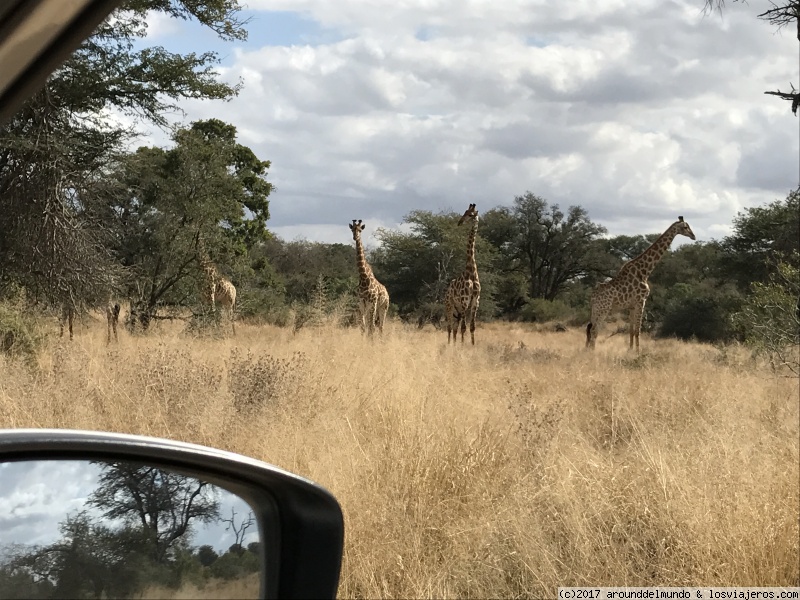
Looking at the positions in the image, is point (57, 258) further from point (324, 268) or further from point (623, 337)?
point (324, 268)

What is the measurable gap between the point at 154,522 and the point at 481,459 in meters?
2.89

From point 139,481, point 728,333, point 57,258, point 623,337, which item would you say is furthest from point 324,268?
point 139,481

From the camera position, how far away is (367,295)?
11781 millimetres

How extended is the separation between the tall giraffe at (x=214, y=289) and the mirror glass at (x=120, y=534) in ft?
30.7

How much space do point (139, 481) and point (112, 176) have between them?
689 centimetres

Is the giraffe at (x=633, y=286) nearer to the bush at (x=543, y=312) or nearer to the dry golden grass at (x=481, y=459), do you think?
the dry golden grass at (x=481, y=459)

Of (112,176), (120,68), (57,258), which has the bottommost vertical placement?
(57,258)

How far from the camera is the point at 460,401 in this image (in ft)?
16.3

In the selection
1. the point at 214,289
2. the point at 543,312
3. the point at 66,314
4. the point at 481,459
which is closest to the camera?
the point at 481,459

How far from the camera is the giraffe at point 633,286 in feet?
42.8

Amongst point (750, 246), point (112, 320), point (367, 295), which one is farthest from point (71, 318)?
point (750, 246)

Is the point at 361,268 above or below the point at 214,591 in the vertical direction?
above

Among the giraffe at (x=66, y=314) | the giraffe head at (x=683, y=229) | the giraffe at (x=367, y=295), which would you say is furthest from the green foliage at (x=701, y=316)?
the giraffe at (x=66, y=314)

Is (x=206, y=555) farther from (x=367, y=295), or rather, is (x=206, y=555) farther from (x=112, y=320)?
(x=367, y=295)
